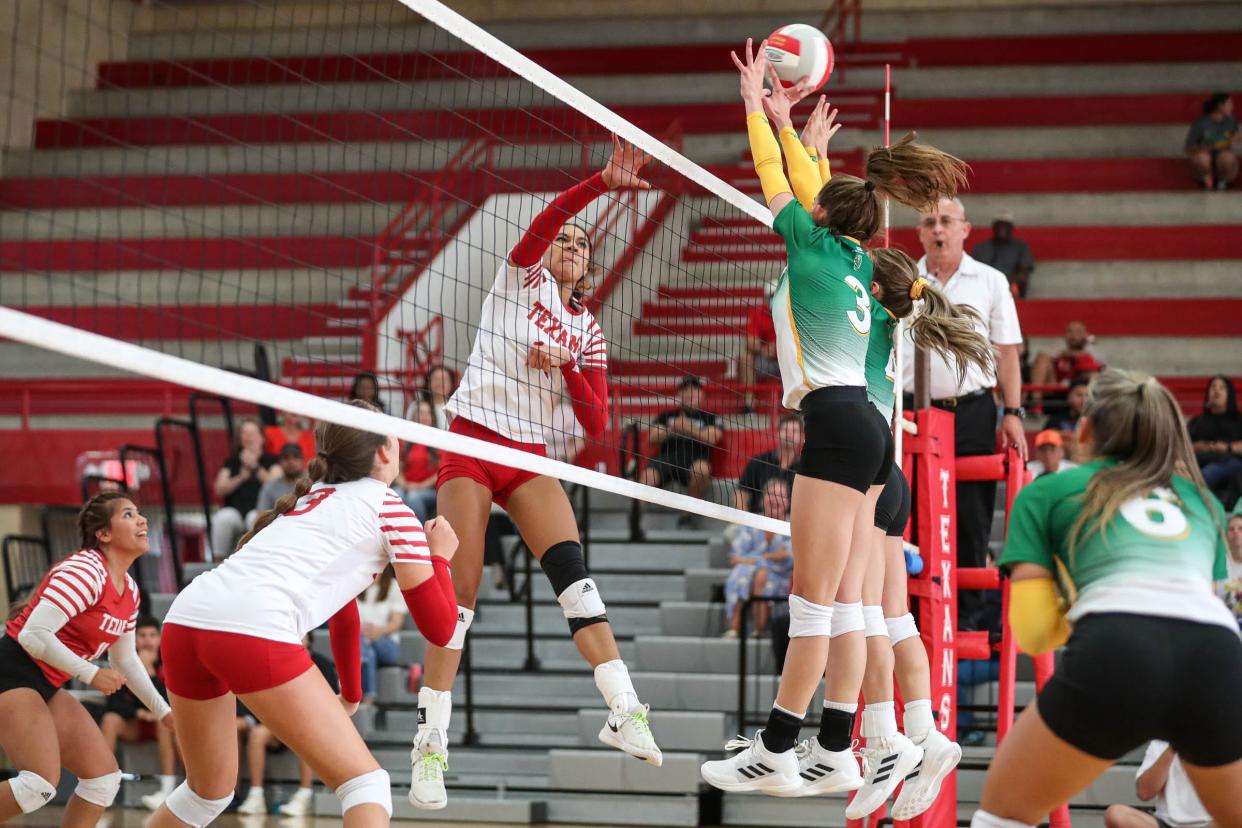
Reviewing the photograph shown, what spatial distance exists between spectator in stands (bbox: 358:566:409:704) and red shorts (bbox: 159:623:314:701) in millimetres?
5940

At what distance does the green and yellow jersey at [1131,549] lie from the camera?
3.89 meters

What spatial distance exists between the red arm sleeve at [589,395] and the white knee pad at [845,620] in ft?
3.66

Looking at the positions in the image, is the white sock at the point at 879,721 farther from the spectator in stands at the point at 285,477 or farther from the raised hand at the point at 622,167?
the spectator in stands at the point at 285,477

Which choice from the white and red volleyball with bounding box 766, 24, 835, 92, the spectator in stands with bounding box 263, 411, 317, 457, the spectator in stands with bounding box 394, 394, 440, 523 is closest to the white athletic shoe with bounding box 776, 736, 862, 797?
the white and red volleyball with bounding box 766, 24, 835, 92

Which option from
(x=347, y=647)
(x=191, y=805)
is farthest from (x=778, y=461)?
(x=191, y=805)

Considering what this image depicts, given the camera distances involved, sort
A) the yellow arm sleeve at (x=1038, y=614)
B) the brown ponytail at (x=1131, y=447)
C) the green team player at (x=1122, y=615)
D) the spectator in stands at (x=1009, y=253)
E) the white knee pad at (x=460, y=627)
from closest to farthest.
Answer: the green team player at (x=1122, y=615) → the brown ponytail at (x=1131, y=447) → the yellow arm sleeve at (x=1038, y=614) → the white knee pad at (x=460, y=627) → the spectator in stands at (x=1009, y=253)

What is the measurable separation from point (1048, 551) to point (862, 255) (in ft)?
5.77

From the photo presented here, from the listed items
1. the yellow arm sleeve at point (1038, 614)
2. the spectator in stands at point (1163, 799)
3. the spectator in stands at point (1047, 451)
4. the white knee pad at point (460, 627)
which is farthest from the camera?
the spectator in stands at point (1047, 451)

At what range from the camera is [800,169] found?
5734 mm

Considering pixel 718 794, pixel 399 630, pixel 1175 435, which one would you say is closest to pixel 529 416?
pixel 1175 435

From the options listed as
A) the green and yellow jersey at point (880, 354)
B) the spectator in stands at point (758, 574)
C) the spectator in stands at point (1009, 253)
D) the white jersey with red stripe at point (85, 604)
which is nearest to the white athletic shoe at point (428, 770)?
the white jersey with red stripe at point (85, 604)

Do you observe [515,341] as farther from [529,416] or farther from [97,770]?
[97,770]

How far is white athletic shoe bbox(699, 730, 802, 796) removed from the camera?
5551mm

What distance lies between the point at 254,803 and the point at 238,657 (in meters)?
5.80
